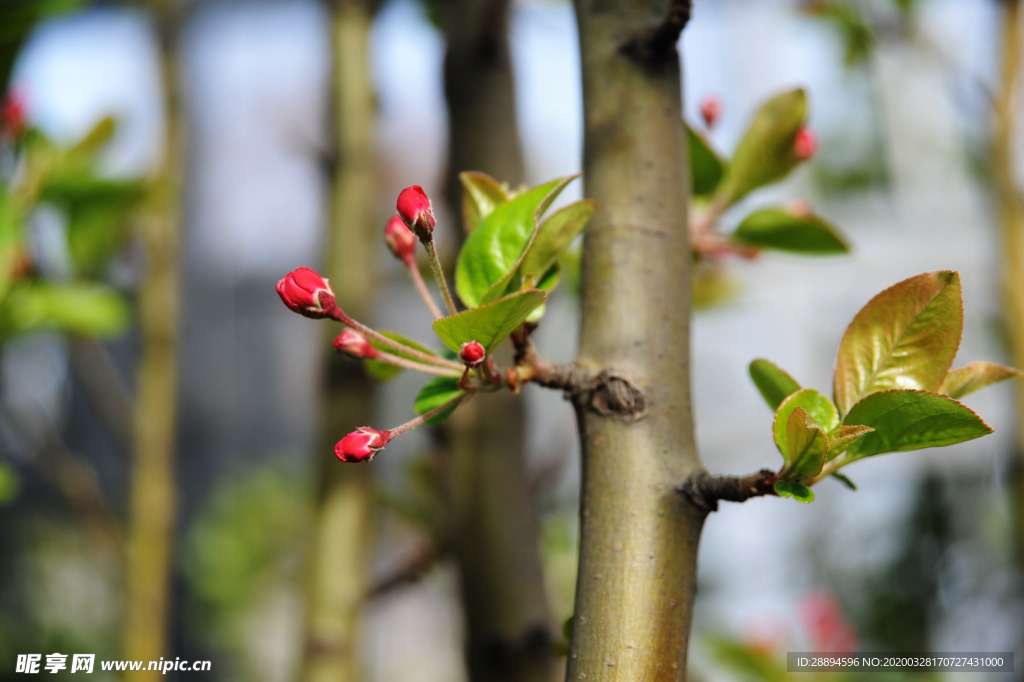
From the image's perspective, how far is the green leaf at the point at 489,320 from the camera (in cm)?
21

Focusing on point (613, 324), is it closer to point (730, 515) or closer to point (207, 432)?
point (207, 432)

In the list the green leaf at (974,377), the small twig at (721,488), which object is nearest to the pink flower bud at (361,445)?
the small twig at (721,488)

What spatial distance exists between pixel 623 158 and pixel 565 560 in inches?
41.2

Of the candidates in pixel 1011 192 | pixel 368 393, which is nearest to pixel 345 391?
pixel 368 393

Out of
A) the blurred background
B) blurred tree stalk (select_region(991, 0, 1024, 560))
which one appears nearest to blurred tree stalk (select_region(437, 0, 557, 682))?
the blurred background

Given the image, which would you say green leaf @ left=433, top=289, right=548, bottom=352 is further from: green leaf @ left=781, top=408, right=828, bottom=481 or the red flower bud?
the red flower bud

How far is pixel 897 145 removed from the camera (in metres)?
2.82

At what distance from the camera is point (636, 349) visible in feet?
0.87

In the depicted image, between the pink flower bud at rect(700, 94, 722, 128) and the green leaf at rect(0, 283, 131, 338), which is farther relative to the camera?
the green leaf at rect(0, 283, 131, 338)

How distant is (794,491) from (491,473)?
0.89 feet

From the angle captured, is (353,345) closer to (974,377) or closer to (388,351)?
(388,351)

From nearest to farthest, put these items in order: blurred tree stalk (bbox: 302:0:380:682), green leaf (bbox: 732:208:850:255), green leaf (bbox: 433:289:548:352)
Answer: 1. green leaf (bbox: 433:289:548:352)
2. green leaf (bbox: 732:208:850:255)
3. blurred tree stalk (bbox: 302:0:380:682)

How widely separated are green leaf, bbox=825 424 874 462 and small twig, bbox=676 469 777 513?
21mm

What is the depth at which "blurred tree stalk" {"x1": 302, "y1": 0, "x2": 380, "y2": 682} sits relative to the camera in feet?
1.84
